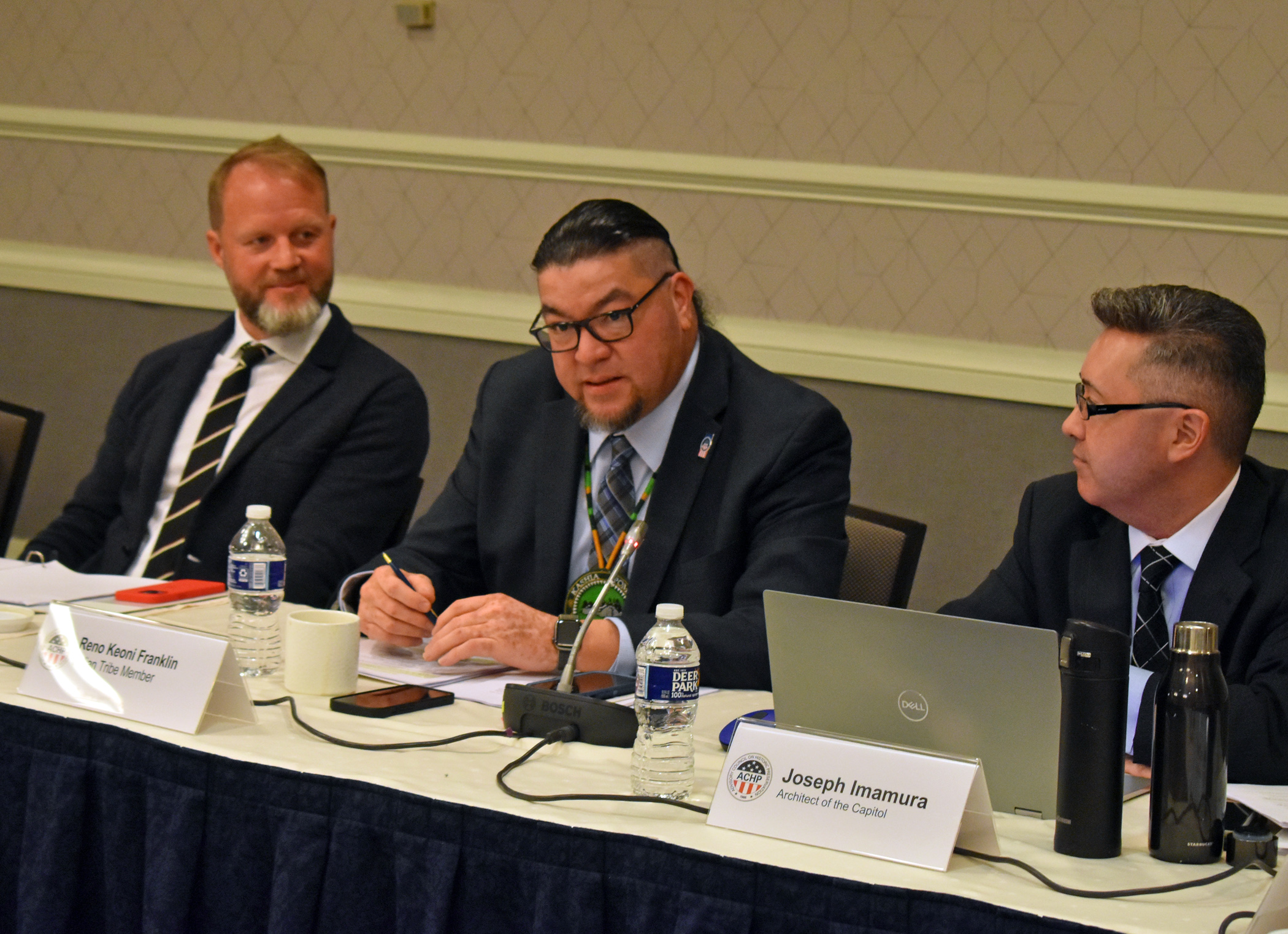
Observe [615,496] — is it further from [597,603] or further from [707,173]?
[707,173]

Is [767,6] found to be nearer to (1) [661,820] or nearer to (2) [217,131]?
(2) [217,131]

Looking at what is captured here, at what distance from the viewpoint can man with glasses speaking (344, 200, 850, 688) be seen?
7.48 ft

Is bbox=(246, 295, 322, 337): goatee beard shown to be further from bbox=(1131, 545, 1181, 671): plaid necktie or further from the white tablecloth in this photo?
bbox=(1131, 545, 1181, 671): plaid necktie

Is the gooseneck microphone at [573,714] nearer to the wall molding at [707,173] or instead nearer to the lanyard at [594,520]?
the lanyard at [594,520]

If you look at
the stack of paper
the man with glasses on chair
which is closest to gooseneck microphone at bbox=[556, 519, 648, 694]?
the man with glasses on chair

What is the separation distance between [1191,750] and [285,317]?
89.1 inches

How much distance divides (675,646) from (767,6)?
2.79m

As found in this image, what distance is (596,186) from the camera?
161 inches

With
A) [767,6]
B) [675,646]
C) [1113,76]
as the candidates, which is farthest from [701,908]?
[767,6]

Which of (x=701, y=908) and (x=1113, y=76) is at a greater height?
(x=1113, y=76)

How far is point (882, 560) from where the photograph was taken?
2473 mm

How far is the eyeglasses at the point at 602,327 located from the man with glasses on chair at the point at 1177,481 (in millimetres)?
744

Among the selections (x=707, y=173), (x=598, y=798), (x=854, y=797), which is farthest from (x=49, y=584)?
(x=707, y=173)

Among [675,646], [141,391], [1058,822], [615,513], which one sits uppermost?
[141,391]
